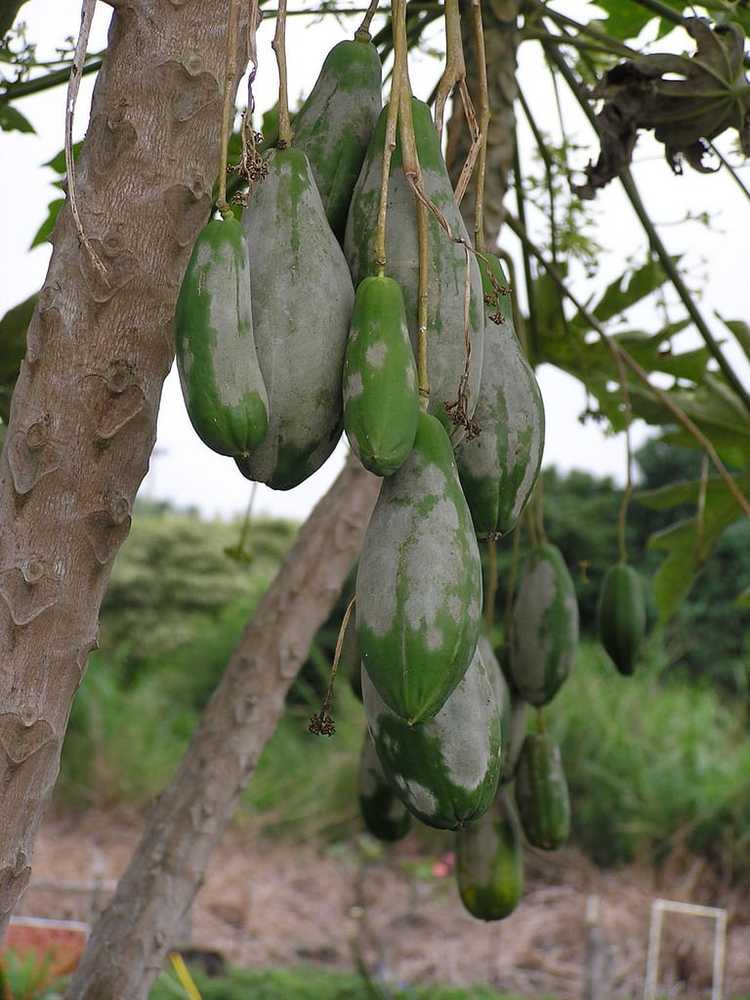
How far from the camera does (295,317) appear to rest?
0.55 meters

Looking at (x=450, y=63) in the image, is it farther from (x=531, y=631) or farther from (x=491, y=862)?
(x=491, y=862)

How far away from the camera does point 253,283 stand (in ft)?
1.84

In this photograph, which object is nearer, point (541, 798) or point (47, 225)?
point (541, 798)

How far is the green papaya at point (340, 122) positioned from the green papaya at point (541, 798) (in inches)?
24.8

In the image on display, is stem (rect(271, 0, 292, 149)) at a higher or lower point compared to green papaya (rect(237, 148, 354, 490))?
higher

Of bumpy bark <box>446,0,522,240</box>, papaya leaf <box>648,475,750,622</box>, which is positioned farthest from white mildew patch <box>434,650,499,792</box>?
papaya leaf <box>648,475,750,622</box>

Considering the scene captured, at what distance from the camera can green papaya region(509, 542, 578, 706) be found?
105 centimetres

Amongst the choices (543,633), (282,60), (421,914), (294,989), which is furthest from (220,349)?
(421,914)

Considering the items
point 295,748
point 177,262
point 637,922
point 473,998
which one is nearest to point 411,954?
point 637,922

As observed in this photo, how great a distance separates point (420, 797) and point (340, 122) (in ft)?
1.19

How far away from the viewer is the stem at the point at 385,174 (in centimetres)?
54

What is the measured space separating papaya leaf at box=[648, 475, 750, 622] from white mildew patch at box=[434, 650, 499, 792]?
1.16 metres

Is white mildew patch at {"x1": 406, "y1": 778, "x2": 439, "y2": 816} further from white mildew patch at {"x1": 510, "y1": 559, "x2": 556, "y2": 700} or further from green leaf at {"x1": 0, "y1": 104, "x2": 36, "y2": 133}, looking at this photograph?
green leaf at {"x1": 0, "y1": 104, "x2": 36, "y2": 133}

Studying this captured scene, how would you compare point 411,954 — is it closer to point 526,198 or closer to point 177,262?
point 526,198
